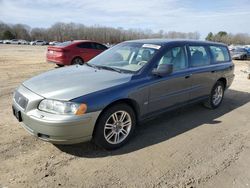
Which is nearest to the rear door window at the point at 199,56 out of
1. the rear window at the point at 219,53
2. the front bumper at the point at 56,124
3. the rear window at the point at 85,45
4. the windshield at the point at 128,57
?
the rear window at the point at 219,53

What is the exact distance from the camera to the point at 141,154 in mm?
3674

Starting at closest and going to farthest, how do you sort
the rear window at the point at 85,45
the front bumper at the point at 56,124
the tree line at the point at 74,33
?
the front bumper at the point at 56,124
the rear window at the point at 85,45
the tree line at the point at 74,33

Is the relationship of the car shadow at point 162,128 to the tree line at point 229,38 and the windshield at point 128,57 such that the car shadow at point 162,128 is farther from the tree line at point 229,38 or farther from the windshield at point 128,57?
the tree line at point 229,38

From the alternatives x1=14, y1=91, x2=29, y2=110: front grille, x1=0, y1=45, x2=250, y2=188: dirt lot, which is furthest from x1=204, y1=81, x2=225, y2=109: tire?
x1=14, y1=91, x2=29, y2=110: front grille

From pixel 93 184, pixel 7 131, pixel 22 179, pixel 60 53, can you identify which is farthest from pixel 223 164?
pixel 60 53

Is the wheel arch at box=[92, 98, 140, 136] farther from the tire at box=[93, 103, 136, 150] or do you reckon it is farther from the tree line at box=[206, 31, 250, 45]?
the tree line at box=[206, 31, 250, 45]

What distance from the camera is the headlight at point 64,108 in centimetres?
325

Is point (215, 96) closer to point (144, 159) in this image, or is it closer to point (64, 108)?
point (144, 159)

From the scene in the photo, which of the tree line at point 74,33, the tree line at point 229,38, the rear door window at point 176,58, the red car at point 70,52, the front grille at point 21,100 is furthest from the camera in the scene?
the tree line at point 74,33

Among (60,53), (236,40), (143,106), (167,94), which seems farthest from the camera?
(236,40)

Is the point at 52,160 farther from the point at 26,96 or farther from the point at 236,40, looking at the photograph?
the point at 236,40

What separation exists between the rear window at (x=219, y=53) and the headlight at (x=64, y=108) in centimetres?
384

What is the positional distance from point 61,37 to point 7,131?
367 ft

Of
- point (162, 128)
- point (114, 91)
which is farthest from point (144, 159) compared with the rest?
point (162, 128)
